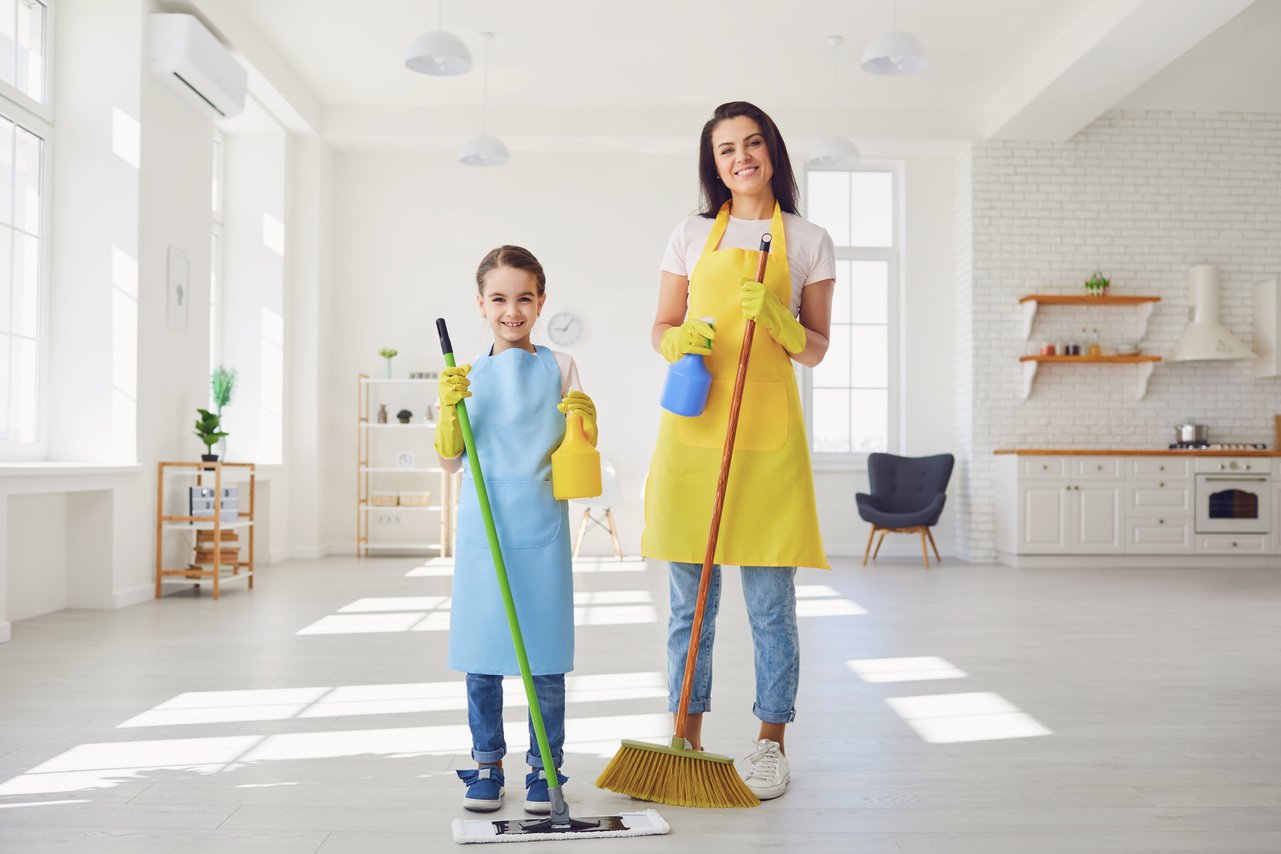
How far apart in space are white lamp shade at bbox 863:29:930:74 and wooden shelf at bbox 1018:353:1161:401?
2756mm

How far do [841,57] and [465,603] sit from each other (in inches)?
218

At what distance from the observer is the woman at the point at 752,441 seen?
2127mm

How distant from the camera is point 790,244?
219 cm

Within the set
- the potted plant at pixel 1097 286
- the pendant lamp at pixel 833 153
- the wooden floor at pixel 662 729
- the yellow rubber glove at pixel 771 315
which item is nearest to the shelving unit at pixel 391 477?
the wooden floor at pixel 662 729

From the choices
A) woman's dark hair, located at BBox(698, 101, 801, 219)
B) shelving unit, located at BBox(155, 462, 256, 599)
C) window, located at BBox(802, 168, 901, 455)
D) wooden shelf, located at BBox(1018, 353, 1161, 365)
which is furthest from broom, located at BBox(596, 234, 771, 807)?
window, located at BBox(802, 168, 901, 455)

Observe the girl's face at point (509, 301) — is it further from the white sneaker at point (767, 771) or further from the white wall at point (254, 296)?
the white wall at point (254, 296)

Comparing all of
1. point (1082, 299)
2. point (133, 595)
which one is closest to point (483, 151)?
point (133, 595)

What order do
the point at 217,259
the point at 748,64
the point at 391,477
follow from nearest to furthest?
the point at 748,64, the point at 217,259, the point at 391,477

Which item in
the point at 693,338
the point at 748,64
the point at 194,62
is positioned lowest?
the point at 693,338

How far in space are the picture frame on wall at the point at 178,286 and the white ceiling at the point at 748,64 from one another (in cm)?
129

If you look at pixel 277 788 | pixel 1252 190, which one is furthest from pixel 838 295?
pixel 277 788

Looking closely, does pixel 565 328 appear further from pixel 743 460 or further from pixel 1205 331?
pixel 743 460

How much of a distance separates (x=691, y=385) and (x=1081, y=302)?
6045 mm

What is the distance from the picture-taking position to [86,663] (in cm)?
348
